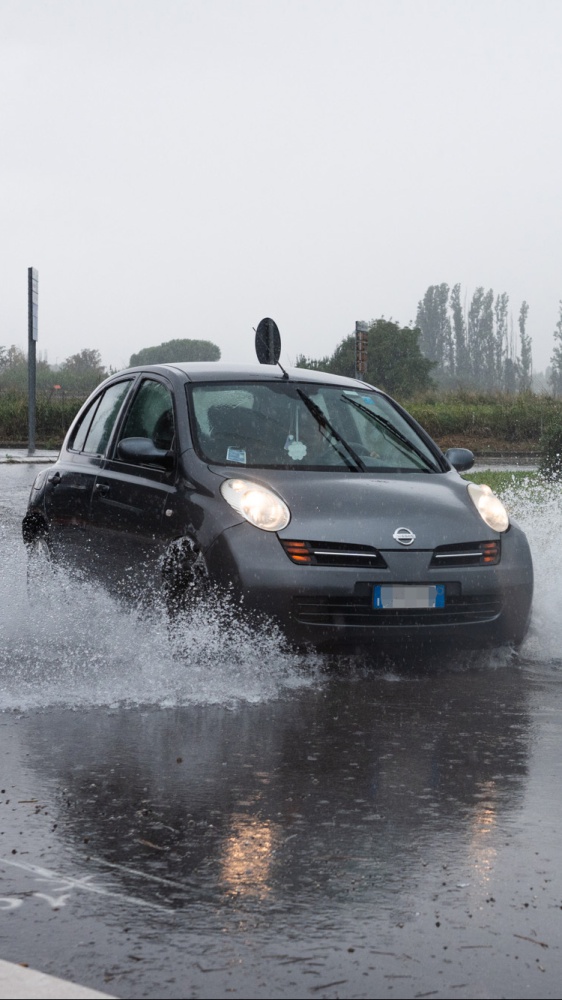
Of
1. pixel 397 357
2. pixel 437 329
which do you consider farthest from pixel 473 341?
pixel 397 357

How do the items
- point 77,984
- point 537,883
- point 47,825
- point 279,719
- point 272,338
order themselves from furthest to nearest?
point 272,338
point 279,719
point 47,825
point 537,883
point 77,984

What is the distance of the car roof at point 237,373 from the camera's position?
7.88 meters

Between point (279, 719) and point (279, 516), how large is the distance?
1.10 meters

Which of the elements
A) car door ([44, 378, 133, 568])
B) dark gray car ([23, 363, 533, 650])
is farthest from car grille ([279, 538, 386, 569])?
car door ([44, 378, 133, 568])

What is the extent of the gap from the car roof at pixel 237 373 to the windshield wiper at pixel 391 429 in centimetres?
21

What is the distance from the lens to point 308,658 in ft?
21.9

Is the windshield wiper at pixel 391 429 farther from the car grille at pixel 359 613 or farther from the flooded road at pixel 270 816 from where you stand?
the car grille at pixel 359 613

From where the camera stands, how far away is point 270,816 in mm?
4496

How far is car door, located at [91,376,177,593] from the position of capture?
23.4 feet

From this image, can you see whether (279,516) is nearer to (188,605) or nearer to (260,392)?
(188,605)

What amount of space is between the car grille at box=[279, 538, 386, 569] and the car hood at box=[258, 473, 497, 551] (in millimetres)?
32

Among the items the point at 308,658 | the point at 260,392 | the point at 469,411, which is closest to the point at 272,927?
the point at 308,658

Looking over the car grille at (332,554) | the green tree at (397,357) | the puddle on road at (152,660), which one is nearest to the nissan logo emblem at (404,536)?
the car grille at (332,554)

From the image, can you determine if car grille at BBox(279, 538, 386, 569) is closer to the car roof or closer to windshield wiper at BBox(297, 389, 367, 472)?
windshield wiper at BBox(297, 389, 367, 472)
